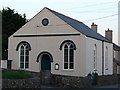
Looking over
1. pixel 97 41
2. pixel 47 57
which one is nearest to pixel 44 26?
pixel 47 57

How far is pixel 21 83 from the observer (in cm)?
1723

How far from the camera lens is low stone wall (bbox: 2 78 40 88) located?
16589 millimetres

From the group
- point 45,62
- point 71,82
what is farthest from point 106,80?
point 71,82

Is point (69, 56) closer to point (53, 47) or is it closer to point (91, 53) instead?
point (53, 47)

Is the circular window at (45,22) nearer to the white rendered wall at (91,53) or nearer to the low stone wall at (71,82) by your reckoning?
the white rendered wall at (91,53)

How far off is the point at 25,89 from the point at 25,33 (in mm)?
13853

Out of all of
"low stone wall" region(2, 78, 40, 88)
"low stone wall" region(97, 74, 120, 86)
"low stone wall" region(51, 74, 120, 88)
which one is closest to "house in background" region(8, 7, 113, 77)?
"low stone wall" region(97, 74, 120, 86)

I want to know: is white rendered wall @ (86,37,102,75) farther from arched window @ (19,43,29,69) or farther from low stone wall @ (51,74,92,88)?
arched window @ (19,43,29,69)

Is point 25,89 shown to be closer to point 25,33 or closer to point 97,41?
point 25,33

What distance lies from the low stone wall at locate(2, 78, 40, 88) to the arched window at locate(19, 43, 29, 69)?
12.2m

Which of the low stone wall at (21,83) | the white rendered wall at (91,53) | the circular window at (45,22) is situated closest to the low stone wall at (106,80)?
the white rendered wall at (91,53)

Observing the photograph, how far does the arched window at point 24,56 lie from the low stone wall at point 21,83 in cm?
1224

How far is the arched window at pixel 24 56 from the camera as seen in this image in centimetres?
3044

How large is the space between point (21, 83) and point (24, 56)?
13.3 metres
